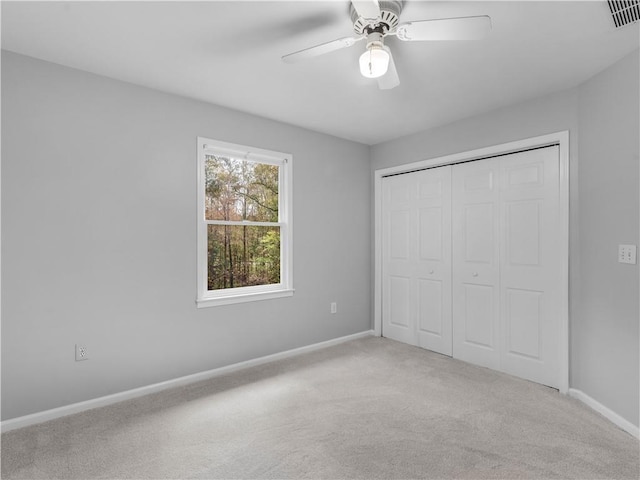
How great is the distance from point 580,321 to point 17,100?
4288mm

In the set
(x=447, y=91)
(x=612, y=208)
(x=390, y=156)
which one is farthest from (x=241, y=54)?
(x=612, y=208)

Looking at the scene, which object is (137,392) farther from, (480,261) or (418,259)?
(480,261)

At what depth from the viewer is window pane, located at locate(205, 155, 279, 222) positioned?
3.33 meters

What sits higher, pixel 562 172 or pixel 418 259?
pixel 562 172

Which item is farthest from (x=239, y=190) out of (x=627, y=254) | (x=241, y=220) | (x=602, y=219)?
(x=627, y=254)

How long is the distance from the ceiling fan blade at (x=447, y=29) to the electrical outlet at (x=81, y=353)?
112 inches

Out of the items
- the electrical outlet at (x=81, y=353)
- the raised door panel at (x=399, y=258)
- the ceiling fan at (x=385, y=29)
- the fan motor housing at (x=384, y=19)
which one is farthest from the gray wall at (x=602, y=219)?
the electrical outlet at (x=81, y=353)

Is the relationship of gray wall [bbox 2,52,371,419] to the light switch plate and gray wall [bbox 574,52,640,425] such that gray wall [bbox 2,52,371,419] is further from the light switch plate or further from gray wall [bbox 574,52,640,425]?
the light switch plate

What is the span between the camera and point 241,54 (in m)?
2.37

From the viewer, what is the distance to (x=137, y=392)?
2803mm

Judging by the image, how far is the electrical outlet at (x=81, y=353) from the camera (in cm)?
256

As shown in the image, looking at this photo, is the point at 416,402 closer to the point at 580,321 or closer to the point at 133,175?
the point at 580,321

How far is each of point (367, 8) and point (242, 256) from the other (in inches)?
96.1

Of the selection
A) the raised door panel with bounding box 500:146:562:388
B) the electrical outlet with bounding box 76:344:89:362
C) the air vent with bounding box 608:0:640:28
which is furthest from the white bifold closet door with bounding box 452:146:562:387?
the electrical outlet with bounding box 76:344:89:362
